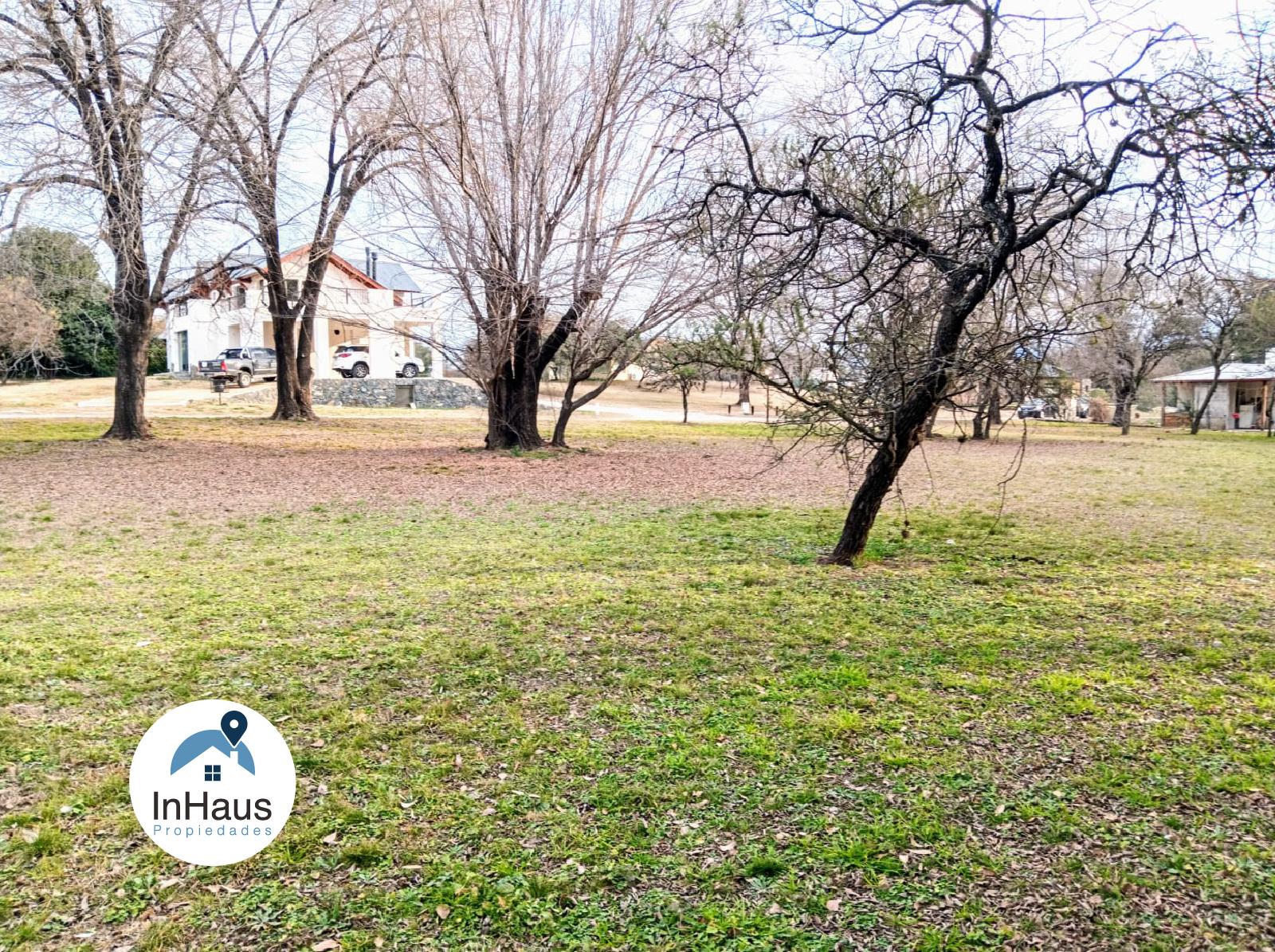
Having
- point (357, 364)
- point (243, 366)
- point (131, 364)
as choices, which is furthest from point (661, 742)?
point (357, 364)

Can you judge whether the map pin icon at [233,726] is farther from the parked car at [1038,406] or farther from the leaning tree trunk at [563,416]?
the leaning tree trunk at [563,416]

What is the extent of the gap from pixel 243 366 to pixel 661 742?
31025 millimetres

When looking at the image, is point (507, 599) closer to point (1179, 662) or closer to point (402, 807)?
point (402, 807)

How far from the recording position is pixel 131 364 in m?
14.2

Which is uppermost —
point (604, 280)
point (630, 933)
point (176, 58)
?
point (176, 58)

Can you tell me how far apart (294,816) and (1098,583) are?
5512mm

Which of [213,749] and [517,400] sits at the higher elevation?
[517,400]

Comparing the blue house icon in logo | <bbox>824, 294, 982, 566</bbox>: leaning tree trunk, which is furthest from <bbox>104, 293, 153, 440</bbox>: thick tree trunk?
the blue house icon in logo

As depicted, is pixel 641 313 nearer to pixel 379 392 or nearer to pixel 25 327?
pixel 379 392

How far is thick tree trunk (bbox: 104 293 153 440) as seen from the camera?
13.7m

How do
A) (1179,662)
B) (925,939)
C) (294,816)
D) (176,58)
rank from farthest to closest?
(176,58)
(1179,662)
(294,816)
(925,939)

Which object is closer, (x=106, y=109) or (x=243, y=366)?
(x=106, y=109)

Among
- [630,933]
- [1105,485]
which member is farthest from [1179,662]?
[1105,485]

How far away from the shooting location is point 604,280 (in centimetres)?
1281
